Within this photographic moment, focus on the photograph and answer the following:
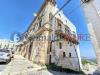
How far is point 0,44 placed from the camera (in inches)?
2318

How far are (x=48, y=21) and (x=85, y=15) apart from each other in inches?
380

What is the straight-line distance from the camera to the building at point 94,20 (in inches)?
217

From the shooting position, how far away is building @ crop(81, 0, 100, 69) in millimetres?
5520

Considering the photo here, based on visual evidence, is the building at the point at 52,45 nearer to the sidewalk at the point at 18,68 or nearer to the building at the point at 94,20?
the sidewalk at the point at 18,68

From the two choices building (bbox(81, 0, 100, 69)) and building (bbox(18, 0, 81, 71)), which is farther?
building (bbox(18, 0, 81, 71))

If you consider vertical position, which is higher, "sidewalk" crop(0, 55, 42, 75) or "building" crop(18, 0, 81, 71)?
"building" crop(18, 0, 81, 71)

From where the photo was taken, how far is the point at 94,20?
18.9 ft

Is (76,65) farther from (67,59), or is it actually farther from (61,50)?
(61,50)

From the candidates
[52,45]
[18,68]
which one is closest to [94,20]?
[18,68]

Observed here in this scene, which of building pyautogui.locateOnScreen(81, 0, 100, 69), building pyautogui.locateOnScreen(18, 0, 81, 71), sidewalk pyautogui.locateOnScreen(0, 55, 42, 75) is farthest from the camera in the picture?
building pyautogui.locateOnScreen(18, 0, 81, 71)

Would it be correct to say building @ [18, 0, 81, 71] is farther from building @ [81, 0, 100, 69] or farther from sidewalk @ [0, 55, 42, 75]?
building @ [81, 0, 100, 69]

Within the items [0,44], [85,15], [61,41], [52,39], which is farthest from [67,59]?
[0,44]

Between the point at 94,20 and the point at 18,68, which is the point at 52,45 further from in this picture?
the point at 94,20

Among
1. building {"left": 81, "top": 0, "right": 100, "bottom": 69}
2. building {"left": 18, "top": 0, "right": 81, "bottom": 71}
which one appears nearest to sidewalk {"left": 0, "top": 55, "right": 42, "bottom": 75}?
building {"left": 18, "top": 0, "right": 81, "bottom": 71}
